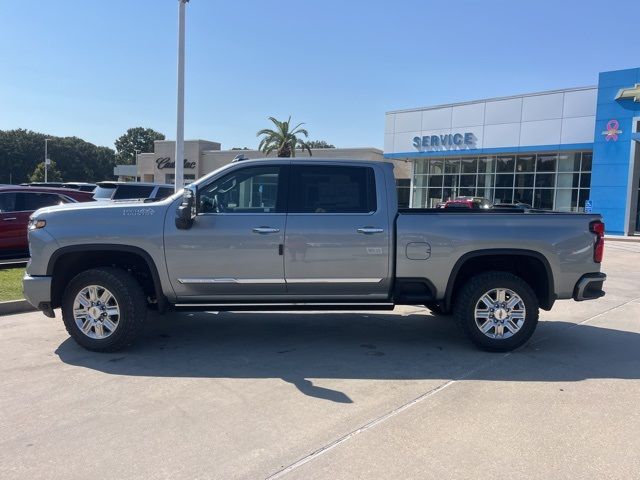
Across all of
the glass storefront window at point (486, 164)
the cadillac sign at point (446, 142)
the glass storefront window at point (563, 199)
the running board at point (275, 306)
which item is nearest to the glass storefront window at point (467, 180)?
the glass storefront window at point (486, 164)

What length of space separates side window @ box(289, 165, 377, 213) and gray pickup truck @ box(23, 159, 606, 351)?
0.5 inches

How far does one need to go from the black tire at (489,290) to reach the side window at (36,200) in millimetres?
9871

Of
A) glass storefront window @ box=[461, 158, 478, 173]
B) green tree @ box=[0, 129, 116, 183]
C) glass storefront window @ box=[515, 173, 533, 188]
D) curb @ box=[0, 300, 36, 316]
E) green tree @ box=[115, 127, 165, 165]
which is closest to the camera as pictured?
curb @ box=[0, 300, 36, 316]

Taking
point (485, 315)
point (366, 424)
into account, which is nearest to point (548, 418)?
point (366, 424)

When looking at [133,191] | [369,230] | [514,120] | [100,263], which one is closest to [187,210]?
[100,263]

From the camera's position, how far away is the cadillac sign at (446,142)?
34.4m

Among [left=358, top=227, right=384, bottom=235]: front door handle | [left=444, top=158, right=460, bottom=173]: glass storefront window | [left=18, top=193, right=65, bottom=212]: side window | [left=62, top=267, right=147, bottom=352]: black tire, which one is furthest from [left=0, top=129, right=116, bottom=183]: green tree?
[left=358, top=227, right=384, bottom=235]: front door handle

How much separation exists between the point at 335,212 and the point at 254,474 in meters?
3.05

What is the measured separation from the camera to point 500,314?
19.2 feet

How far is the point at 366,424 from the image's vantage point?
401 centimetres

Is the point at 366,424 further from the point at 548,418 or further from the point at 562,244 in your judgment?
the point at 562,244

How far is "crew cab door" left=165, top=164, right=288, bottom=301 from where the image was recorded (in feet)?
18.2

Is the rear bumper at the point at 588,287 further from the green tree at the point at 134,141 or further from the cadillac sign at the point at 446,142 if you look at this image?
the green tree at the point at 134,141

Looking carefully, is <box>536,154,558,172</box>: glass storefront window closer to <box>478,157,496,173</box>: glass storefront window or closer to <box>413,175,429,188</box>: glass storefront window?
<box>478,157,496,173</box>: glass storefront window
